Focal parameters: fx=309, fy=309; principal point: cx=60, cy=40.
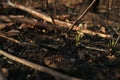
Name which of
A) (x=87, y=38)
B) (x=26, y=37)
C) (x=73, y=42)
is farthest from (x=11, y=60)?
(x=87, y=38)

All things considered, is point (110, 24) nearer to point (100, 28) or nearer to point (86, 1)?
point (100, 28)

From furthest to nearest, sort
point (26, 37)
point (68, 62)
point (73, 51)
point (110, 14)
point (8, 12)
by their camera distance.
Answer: point (110, 14)
point (8, 12)
point (26, 37)
point (73, 51)
point (68, 62)

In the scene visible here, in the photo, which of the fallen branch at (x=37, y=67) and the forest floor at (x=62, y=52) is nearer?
the fallen branch at (x=37, y=67)

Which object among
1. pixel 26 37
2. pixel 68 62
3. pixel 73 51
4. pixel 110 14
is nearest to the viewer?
pixel 68 62

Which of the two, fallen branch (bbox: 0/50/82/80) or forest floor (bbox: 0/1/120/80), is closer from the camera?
fallen branch (bbox: 0/50/82/80)

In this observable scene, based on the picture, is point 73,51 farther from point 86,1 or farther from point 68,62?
point 86,1

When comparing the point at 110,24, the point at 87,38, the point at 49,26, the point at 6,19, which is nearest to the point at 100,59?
the point at 87,38

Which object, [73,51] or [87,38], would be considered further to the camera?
[87,38]

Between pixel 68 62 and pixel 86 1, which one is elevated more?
pixel 86 1

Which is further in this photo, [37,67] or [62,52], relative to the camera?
[62,52]
